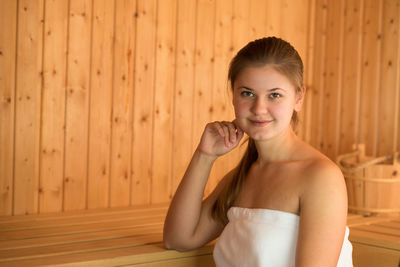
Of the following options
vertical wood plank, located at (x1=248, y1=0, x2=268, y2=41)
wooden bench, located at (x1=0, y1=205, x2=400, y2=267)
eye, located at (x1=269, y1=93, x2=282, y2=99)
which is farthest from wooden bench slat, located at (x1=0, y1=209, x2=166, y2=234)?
vertical wood plank, located at (x1=248, y1=0, x2=268, y2=41)

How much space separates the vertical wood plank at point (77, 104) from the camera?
9.40ft

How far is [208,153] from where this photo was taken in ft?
6.04

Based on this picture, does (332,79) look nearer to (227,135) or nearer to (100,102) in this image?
(100,102)

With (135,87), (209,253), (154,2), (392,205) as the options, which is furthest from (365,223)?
(154,2)

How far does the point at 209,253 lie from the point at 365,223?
102cm

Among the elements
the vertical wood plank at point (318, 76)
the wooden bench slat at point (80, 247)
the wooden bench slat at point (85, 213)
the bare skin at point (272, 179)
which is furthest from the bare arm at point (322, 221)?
the vertical wood plank at point (318, 76)

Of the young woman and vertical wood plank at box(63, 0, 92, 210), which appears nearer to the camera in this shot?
the young woman

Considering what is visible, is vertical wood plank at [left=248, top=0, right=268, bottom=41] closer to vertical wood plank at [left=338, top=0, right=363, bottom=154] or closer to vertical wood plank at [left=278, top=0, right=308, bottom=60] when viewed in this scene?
vertical wood plank at [left=278, top=0, right=308, bottom=60]

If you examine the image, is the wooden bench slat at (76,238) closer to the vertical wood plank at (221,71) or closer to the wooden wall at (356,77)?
the vertical wood plank at (221,71)

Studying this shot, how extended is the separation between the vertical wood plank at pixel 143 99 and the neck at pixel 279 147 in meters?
1.52

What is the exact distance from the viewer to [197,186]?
6.06ft

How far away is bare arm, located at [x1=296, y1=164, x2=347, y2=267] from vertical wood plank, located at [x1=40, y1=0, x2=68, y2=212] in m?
1.69

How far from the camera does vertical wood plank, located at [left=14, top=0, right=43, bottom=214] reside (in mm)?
2688

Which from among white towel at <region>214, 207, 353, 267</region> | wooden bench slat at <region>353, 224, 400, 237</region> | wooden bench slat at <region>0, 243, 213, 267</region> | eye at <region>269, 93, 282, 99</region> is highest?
eye at <region>269, 93, 282, 99</region>
